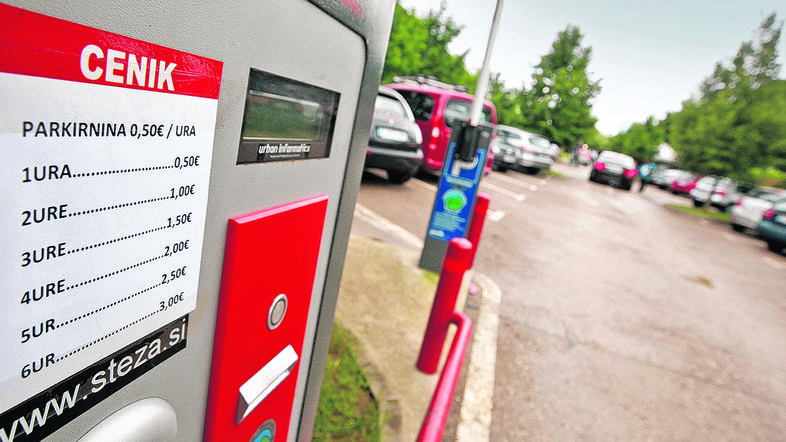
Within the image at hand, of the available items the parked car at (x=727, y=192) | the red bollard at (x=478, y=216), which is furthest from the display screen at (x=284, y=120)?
the parked car at (x=727, y=192)

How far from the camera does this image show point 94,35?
40cm

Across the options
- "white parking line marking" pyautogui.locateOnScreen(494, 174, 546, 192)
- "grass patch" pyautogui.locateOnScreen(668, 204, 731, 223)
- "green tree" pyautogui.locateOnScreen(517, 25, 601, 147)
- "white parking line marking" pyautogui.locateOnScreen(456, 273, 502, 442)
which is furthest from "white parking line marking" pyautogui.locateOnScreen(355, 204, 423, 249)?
"green tree" pyautogui.locateOnScreen(517, 25, 601, 147)

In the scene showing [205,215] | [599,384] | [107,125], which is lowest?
[599,384]

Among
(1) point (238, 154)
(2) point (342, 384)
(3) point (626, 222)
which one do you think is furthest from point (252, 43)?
(3) point (626, 222)

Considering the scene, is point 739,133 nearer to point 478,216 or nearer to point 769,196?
point 769,196

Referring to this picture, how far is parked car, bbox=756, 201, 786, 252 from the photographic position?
33.9ft

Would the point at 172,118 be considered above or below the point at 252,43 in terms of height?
below

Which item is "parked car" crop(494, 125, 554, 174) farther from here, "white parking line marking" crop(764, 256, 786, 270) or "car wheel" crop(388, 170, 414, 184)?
"car wheel" crop(388, 170, 414, 184)

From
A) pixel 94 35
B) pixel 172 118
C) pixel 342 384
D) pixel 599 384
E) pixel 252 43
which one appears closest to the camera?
pixel 94 35

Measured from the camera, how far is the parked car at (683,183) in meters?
21.8

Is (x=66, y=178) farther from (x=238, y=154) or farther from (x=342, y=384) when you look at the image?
(x=342, y=384)

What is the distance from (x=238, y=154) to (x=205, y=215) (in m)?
0.11

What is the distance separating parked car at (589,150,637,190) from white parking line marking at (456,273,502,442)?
16692 mm

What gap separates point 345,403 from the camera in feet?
7.47
